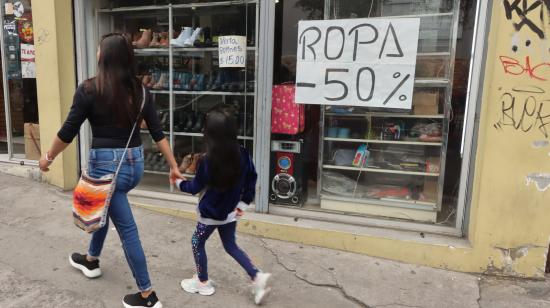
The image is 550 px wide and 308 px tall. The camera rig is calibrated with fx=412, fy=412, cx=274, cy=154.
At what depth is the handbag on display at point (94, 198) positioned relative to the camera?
255cm

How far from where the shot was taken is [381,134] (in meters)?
4.33

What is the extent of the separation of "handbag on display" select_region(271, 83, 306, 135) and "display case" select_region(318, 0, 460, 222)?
278mm

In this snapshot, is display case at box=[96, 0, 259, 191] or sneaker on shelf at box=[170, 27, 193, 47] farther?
sneaker on shelf at box=[170, 27, 193, 47]

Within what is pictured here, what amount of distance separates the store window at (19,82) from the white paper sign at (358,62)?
383 centimetres

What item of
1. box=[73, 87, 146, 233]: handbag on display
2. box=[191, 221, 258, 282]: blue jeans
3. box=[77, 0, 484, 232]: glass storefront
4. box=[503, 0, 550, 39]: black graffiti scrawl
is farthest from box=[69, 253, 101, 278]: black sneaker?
box=[503, 0, 550, 39]: black graffiti scrawl

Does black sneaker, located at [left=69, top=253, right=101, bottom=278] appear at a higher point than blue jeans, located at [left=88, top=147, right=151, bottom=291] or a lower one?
lower

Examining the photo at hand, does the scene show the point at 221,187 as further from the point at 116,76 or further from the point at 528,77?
the point at 528,77

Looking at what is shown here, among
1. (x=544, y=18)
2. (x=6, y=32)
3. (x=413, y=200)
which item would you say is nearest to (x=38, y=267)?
(x=413, y=200)

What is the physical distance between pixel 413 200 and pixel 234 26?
2.72 meters

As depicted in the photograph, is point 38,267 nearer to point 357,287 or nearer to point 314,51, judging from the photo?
point 357,287

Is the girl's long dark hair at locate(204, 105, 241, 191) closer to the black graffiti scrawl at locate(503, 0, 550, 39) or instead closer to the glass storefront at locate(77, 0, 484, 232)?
the glass storefront at locate(77, 0, 484, 232)

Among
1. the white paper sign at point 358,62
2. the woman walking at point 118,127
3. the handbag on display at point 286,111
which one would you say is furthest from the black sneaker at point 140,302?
the white paper sign at point 358,62

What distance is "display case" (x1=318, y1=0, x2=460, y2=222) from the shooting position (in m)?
3.92

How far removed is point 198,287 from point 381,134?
244 cm
